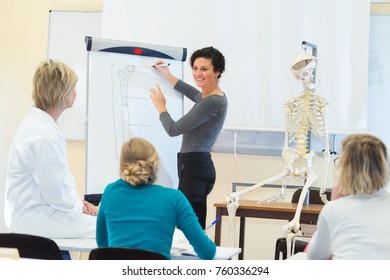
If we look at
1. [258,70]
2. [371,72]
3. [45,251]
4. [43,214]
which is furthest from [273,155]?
[45,251]

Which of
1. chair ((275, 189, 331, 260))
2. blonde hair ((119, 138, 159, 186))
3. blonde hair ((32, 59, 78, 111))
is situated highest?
blonde hair ((32, 59, 78, 111))

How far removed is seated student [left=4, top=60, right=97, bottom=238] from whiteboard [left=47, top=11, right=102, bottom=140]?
2.74 m

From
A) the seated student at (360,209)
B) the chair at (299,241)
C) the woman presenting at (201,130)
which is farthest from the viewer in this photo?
the chair at (299,241)

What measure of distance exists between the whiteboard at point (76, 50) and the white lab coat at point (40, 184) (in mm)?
2777

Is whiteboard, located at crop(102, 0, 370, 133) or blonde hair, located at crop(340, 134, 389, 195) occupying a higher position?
whiteboard, located at crop(102, 0, 370, 133)

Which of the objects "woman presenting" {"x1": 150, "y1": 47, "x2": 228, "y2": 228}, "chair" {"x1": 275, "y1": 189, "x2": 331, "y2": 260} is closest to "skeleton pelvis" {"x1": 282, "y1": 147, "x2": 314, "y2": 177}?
"chair" {"x1": 275, "y1": 189, "x2": 331, "y2": 260}

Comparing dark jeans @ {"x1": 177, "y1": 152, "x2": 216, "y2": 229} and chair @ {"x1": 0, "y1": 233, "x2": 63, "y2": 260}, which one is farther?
dark jeans @ {"x1": 177, "y1": 152, "x2": 216, "y2": 229}

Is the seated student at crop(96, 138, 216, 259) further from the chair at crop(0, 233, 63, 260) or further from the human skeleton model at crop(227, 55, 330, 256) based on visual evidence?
the human skeleton model at crop(227, 55, 330, 256)

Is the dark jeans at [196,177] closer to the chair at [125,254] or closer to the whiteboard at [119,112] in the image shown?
the whiteboard at [119,112]

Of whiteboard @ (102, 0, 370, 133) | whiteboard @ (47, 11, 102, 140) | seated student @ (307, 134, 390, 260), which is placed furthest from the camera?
whiteboard @ (47, 11, 102, 140)

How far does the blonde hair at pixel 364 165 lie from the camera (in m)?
2.07

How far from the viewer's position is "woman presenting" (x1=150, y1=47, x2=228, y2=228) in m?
3.48

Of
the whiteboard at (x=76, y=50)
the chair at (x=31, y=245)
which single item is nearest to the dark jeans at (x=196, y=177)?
the chair at (x=31, y=245)

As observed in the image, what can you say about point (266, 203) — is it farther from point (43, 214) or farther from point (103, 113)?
point (43, 214)
